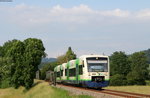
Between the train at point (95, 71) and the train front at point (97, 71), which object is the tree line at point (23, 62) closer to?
the train at point (95, 71)

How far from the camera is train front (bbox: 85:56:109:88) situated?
36.6 m

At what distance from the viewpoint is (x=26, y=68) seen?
8406 centimetres

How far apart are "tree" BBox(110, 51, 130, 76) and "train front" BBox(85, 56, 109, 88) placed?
285 feet

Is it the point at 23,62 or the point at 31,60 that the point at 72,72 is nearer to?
the point at 31,60

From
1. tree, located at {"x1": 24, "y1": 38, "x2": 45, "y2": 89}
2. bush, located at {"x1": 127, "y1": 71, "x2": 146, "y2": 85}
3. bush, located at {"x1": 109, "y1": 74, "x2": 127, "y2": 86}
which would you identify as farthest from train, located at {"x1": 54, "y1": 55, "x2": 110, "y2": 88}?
bush, located at {"x1": 127, "y1": 71, "x2": 146, "y2": 85}

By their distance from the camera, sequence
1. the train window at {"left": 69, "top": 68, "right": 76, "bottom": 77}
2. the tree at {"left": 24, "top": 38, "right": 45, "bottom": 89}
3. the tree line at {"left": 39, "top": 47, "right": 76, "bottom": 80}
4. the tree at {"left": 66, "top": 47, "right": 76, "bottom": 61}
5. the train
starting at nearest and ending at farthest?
the train → the train window at {"left": 69, "top": 68, "right": 76, "bottom": 77} → the tree at {"left": 24, "top": 38, "right": 45, "bottom": 89} → the tree line at {"left": 39, "top": 47, "right": 76, "bottom": 80} → the tree at {"left": 66, "top": 47, "right": 76, "bottom": 61}

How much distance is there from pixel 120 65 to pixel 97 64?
90040 mm

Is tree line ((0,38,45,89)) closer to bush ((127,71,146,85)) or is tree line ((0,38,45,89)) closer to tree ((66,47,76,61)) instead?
bush ((127,71,146,85))

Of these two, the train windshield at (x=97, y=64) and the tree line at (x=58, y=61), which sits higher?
the tree line at (x=58, y=61)

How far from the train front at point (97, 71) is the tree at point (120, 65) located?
8687 cm

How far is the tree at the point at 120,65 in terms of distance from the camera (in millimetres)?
125562

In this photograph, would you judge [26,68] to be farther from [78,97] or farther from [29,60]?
[78,97]

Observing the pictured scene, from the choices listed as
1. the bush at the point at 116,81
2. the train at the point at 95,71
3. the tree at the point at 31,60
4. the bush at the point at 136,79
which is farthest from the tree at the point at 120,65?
the train at the point at 95,71

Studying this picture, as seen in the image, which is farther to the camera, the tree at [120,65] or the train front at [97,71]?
the tree at [120,65]
